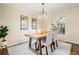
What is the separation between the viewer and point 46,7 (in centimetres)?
142

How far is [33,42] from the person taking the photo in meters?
1.60

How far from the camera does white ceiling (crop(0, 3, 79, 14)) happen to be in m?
1.37

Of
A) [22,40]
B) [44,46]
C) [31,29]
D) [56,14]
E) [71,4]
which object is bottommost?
[44,46]

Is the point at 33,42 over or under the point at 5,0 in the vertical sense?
under

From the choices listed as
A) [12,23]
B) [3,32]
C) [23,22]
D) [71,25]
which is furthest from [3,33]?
[71,25]

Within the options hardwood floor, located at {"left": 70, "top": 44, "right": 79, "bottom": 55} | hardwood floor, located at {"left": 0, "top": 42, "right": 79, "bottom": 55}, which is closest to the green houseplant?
hardwood floor, located at {"left": 0, "top": 42, "right": 79, "bottom": 55}

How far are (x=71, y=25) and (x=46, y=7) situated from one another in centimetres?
53

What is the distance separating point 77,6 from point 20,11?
89 centimetres

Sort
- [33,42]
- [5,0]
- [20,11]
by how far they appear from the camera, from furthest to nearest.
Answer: [33,42]
[20,11]
[5,0]

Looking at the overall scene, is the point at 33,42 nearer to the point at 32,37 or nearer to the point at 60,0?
the point at 32,37

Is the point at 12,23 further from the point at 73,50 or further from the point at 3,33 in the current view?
the point at 73,50

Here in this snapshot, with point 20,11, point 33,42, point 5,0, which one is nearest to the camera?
point 5,0

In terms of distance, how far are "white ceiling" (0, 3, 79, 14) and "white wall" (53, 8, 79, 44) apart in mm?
94
